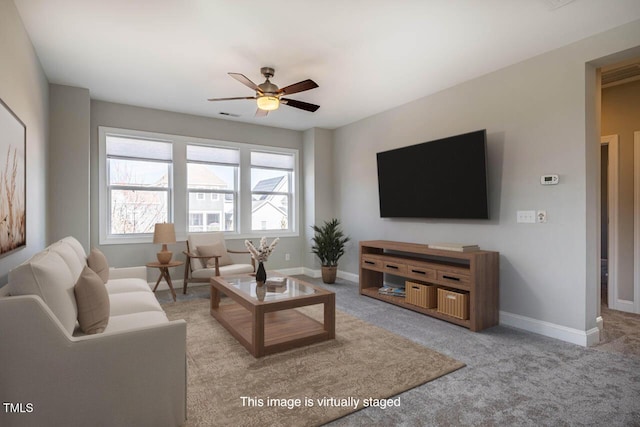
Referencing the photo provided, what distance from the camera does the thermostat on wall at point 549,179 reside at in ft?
10.3

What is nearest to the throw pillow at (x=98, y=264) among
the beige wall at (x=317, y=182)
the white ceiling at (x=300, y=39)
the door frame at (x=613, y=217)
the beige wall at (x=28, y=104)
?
the beige wall at (x=28, y=104)

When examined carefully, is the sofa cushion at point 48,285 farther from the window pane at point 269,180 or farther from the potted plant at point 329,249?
the window pane at point 269,180

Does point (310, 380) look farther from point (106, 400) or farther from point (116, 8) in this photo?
point (116, 8)

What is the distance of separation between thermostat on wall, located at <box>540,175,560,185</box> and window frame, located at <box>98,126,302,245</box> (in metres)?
4.04

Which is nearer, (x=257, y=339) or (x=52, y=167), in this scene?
(x=257, y=339)

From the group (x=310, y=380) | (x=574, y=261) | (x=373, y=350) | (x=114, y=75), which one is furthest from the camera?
(x=114, y=75)

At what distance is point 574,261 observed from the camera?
119 inches

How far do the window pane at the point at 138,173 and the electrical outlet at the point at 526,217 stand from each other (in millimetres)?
4820

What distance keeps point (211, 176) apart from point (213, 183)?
12 centimetres

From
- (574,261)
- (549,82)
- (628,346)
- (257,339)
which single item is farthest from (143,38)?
(628,346)

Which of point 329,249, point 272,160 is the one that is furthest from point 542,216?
point 272,160

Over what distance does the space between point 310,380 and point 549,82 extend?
11.3 feet

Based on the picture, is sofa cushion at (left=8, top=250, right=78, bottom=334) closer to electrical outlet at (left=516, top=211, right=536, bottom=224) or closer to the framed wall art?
the framed wall art

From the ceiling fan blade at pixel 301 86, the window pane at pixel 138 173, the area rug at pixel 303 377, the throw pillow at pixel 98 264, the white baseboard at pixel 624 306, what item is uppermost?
the ceiling fan blade at pixel 301 86
